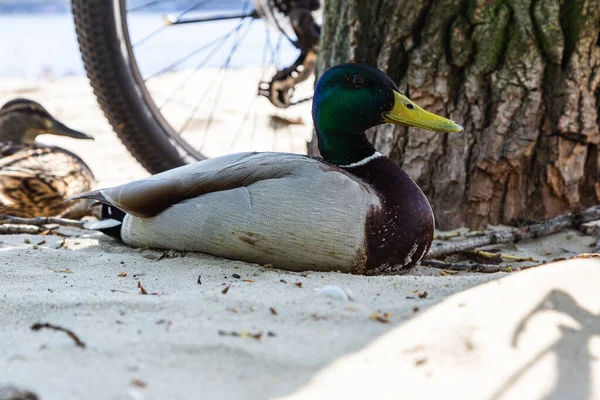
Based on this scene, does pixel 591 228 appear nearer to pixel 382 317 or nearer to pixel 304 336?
pixel 382 317

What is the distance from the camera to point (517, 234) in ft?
10.4

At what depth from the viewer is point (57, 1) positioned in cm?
1964

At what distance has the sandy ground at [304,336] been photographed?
1.55 m

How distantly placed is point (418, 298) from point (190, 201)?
996 millimetres

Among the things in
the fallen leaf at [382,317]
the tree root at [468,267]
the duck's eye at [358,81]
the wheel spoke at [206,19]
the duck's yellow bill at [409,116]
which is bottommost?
the tree root at [468,267]

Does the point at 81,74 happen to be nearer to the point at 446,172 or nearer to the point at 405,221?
the point at 446,172

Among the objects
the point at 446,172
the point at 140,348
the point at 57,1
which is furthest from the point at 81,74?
the point at 57,1

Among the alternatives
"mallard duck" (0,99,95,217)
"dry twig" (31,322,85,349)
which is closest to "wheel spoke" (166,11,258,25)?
"mallard duck" (0,99,95,217)

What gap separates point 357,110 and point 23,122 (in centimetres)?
277

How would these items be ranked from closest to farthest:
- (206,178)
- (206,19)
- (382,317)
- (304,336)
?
(304,336) < (382,317) < (206,178) < (206,19)

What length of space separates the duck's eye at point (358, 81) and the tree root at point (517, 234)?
73 centimetres

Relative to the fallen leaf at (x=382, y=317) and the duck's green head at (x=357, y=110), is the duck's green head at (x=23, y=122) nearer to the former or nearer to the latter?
the duck's green head at (x=357, y=110)

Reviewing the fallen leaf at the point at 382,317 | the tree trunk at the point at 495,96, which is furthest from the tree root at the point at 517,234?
the fallen leaf at the point at 382,317

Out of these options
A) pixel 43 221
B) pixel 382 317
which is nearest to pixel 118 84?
pixel 43 221
